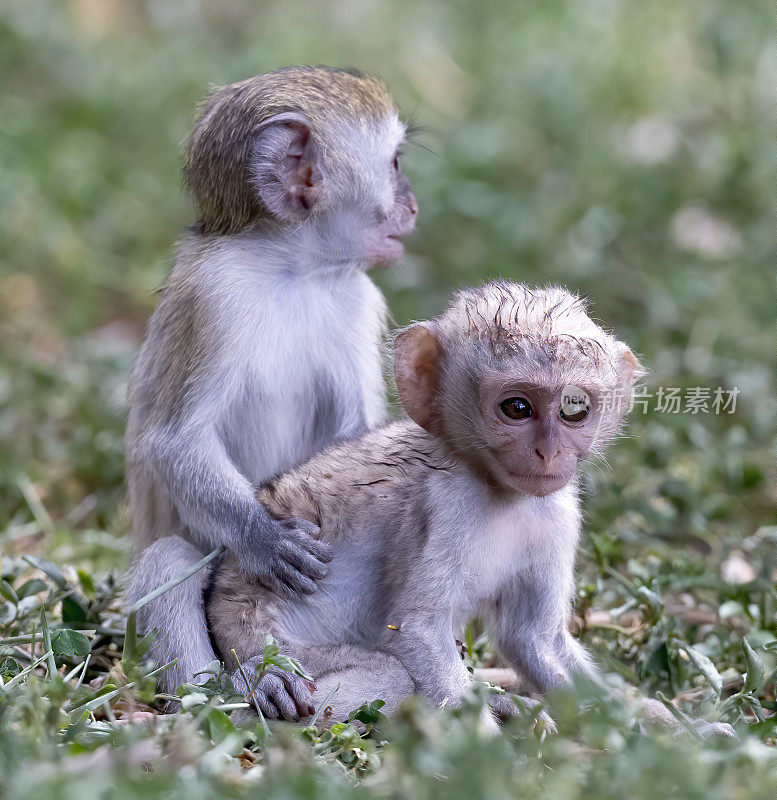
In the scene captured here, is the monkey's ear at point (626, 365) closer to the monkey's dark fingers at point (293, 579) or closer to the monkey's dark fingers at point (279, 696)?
the monkey's dark fingers at point (293, 579)

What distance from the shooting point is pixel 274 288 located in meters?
5.34

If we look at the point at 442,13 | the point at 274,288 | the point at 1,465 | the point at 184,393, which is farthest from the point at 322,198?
the point at 442,13

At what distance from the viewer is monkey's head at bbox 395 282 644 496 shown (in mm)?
4199

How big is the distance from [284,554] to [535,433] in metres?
1.18

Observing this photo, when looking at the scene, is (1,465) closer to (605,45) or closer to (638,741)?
(638,741)

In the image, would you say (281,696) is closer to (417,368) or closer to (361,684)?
(361,684)

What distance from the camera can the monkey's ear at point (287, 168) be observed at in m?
5.24

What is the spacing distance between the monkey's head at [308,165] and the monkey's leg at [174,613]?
150 centimetres

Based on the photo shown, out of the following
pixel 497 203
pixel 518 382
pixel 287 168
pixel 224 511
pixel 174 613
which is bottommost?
pixel 174 613

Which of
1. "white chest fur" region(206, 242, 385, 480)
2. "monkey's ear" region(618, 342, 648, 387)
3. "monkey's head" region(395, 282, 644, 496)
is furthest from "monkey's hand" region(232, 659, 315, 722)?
"monkey's ear" region(618, 342, 648, 387)

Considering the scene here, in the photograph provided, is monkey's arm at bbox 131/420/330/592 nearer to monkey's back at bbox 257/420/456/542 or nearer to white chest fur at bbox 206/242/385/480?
monkey's back at bbox 257/420/456/542

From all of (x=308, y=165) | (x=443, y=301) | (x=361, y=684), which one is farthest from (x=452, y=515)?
(x=443, y=301)

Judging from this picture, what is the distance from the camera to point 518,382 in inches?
166

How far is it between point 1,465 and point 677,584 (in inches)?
167
